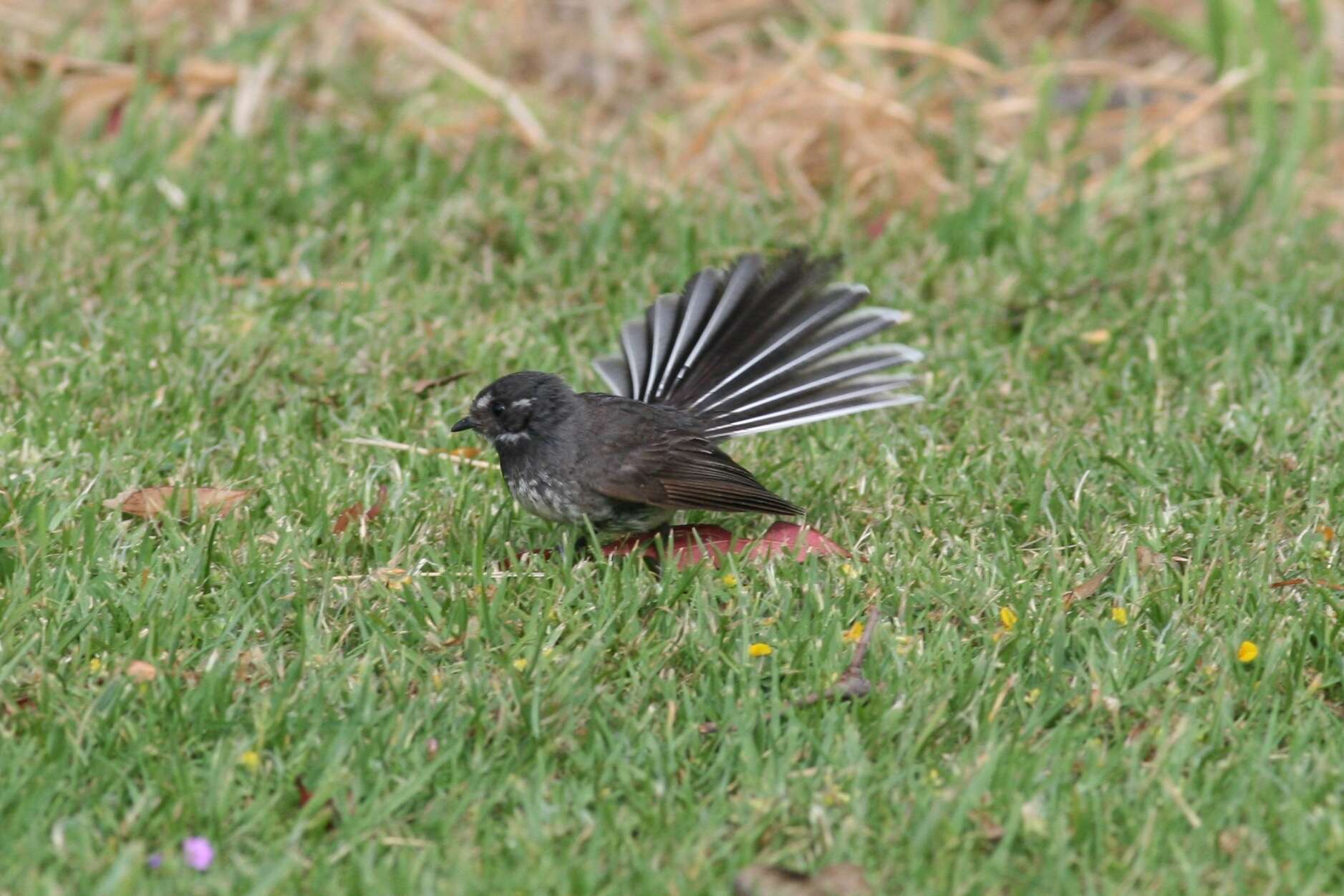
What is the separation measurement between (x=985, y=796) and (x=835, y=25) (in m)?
6.40

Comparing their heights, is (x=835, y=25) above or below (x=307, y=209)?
Answer: above

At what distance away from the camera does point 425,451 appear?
5418 mm

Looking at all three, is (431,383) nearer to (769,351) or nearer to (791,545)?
(769,351)

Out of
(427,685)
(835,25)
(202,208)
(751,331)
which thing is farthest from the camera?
(835,25)

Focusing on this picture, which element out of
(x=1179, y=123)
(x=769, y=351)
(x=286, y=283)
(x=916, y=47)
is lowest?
(x=286, y=283)

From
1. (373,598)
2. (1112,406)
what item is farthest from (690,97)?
(373,598)

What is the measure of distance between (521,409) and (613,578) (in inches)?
27.7

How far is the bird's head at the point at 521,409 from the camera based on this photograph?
4801 millimetres

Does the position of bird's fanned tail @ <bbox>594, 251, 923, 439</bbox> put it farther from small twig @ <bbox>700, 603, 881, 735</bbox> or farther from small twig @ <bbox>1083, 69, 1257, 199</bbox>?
small twig @ <bbox>1083, 69, 1257, 199</bbox>

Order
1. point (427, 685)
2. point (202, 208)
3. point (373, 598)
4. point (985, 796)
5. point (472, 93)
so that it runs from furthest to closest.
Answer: point (472, 93)
point (202, 208)
point (373, 598)
point (427, 685)
point (985, 796)

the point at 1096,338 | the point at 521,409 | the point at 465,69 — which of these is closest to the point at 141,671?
the point at 521,409

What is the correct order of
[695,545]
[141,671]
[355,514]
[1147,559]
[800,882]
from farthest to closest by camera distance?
[355,514]
[695,545]
[1147,559]
[141,671]
[800,882]

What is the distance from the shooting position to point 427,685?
383 centimetres

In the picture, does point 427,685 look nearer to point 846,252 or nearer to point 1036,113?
point 846,252
